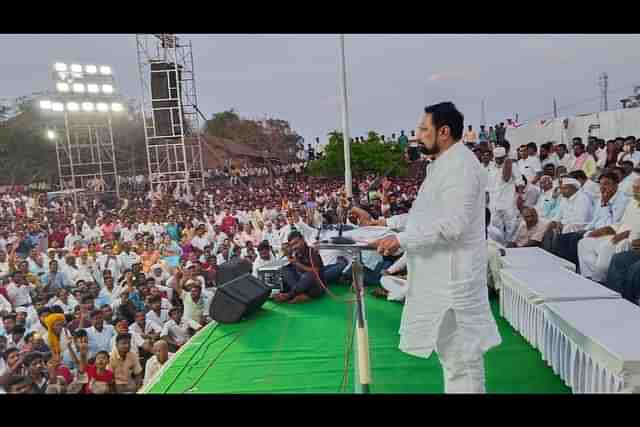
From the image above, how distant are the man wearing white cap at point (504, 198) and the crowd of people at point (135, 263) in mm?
956

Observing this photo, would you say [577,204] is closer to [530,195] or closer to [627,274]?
[530,195]

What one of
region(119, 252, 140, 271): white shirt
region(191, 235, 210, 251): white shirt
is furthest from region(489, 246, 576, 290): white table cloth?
region(119, 252, 140, 271): white shirt

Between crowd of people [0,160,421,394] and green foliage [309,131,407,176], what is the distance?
140 mm

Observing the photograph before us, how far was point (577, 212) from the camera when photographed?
4.27m

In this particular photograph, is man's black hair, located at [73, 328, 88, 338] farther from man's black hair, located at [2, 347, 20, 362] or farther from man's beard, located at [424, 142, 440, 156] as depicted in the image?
man's beard, located at [424, 142, 440, 156]

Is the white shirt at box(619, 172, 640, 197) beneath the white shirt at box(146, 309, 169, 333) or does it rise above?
above

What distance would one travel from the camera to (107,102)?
603 cm

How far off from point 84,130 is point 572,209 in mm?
5669

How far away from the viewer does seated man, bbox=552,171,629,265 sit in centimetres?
379

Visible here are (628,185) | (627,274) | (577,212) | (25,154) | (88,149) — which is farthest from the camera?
(25,154)

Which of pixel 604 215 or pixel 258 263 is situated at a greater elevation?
pixel 604 215

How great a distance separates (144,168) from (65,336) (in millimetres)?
2474

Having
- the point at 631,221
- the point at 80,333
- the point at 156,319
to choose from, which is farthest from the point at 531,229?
the point at 80,333
